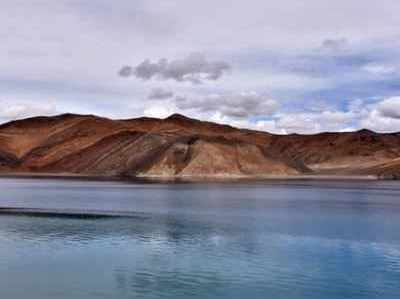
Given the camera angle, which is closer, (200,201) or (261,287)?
(261,287)

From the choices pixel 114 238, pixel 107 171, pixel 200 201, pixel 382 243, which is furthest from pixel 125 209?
pixel 107 171

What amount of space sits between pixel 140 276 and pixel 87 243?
971 centimetres

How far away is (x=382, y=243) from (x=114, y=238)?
1584 cm

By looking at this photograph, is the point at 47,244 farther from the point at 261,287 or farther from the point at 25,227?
the point at 261,287

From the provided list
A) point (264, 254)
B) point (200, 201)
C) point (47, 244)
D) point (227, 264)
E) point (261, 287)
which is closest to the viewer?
point (261, 287)

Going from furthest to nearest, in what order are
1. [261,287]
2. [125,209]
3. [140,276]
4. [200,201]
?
[200,201], [125,209], [140,276], [261,287]

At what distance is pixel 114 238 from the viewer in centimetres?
3878

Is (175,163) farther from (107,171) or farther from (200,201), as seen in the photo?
(200,201)

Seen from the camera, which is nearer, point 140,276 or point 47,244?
point 140,276

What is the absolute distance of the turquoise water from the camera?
25.7m

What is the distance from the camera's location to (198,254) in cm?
3309

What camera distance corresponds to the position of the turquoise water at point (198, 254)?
84.2ft

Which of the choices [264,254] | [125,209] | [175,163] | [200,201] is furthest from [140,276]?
[175,163]

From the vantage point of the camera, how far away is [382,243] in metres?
37.7
